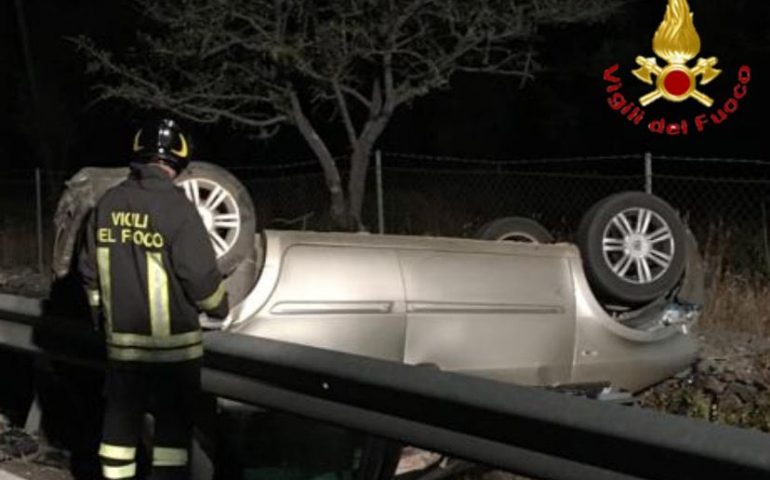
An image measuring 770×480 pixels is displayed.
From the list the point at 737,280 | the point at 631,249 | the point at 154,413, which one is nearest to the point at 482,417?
the point at 154,413

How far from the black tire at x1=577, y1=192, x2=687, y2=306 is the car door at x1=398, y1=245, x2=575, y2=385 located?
0.32m

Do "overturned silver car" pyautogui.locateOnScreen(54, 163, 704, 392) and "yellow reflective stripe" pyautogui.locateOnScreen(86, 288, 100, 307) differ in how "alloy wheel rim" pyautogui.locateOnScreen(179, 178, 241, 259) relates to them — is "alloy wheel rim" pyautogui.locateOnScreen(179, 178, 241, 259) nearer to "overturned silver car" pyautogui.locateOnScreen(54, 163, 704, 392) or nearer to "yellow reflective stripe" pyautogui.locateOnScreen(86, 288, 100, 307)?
"overturned silver car" pyautogui.locateOnScreen(54, 163, 704, 392)

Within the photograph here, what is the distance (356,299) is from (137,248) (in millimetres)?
1590

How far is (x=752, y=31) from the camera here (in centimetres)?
1633

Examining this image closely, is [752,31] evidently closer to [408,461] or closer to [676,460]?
[408,461]

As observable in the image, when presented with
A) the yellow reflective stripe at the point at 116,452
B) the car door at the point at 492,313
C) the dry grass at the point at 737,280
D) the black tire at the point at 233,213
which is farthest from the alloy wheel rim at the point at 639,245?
the yellow reflective stripe at the point at 116,452

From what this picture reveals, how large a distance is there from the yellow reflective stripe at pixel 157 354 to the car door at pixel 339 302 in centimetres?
104

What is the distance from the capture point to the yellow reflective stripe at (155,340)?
5309 mm

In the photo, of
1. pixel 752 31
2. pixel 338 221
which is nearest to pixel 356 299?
pixel 338 221

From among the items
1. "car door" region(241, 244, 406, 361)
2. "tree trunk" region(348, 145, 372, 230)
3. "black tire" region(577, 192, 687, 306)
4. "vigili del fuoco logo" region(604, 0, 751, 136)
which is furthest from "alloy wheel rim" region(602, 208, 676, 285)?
"tree trunk" region(348, 145, 372, 230)

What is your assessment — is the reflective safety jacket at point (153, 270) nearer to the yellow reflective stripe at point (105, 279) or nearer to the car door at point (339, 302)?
the yellow reflective stripe at point (105, 279)

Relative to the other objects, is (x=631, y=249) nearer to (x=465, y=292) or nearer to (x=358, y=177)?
(x=465, y=292)

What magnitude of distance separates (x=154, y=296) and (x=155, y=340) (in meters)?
0.20

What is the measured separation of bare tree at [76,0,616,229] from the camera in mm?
14242
